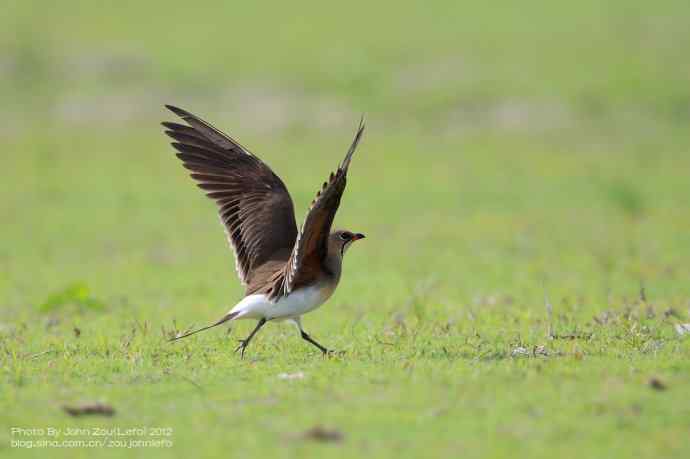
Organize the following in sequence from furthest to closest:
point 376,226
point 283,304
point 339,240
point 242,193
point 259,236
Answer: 1. point 376,226
2. point 242,193
3. point 259,236
4. point 339,240
5. point 283,304

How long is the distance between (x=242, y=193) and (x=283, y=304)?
146cm

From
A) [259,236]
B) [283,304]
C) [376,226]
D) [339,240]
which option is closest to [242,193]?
[259,236]

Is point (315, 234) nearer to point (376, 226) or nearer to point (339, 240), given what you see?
point (339, 240)

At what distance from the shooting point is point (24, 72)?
3144cm

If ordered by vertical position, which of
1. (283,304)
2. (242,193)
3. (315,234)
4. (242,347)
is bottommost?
(242,347)

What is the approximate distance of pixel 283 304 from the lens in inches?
313

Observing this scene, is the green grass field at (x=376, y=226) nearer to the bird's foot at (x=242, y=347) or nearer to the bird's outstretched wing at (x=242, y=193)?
the bird's foot at (x=242, y=347)

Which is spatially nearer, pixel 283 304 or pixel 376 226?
pixel 283 304

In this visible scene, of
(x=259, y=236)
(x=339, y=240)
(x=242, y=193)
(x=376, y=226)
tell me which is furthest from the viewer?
(x=376, y=226)

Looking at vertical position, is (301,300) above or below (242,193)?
below

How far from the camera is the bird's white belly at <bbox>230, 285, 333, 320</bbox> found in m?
7.94

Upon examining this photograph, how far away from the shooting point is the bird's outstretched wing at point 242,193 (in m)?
8.81

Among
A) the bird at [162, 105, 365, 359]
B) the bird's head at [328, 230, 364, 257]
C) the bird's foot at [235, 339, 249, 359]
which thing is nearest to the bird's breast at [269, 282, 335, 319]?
the bird at [162, 105, 365, 359]

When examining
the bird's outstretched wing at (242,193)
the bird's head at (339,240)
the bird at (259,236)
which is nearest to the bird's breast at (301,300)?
the bird at (259,236)
